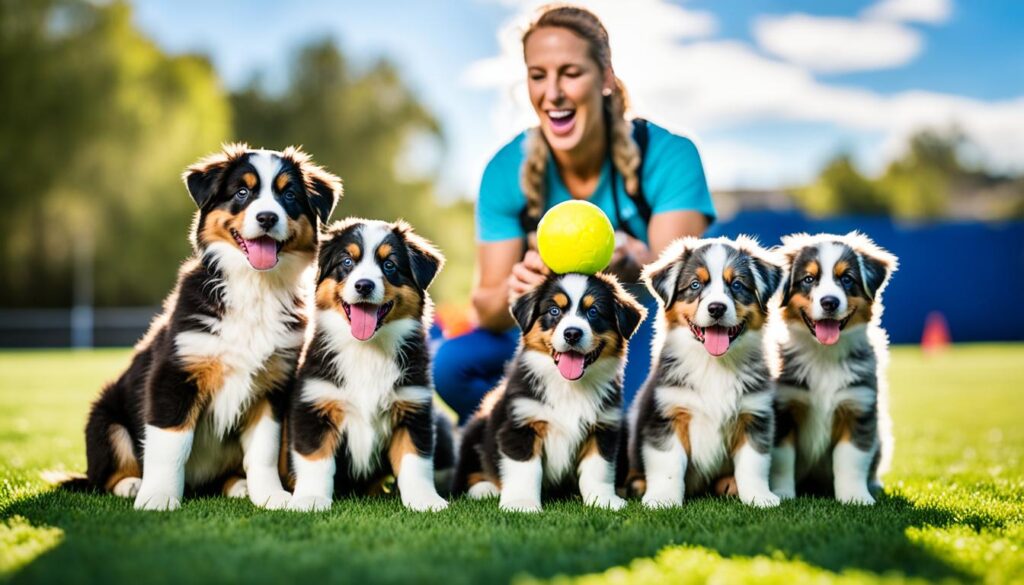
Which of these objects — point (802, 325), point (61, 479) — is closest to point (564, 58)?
point (802, 325)

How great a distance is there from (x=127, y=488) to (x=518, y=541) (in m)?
1.93

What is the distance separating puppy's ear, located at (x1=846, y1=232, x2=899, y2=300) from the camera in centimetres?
410

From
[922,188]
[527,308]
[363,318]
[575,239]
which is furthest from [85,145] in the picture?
[922,188]

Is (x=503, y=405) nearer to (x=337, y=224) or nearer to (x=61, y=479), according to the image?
(x=337, y=224)

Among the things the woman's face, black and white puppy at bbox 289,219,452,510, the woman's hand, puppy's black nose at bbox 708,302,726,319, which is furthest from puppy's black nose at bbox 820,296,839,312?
black and white puppy at bbox 289,219,452,510

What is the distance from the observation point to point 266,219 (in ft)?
12.1

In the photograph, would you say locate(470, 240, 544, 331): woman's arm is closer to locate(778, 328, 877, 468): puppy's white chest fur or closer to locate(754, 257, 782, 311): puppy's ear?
locate(754, 257, 782, 311): puppy's ear

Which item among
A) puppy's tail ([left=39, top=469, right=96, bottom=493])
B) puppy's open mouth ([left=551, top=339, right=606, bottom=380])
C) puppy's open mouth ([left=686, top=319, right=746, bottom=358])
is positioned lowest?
puppy's tail ([left=39, top=469, right=96, bottom=493])

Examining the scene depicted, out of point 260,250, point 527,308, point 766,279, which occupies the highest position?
point 260,250

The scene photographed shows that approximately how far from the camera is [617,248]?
473cm

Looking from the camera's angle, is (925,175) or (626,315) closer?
(626,315)

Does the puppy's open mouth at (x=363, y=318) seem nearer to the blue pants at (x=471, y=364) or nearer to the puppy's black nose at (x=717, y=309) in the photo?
the puppy's black nose at (x=717, y=309)

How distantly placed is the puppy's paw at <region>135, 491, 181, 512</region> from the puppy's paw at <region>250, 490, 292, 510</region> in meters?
0.32

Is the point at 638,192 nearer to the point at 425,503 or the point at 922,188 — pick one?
the point at 425,503
